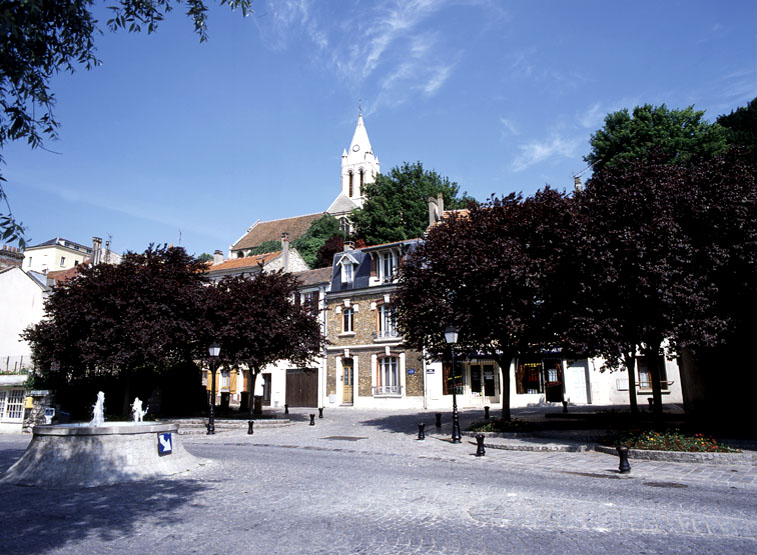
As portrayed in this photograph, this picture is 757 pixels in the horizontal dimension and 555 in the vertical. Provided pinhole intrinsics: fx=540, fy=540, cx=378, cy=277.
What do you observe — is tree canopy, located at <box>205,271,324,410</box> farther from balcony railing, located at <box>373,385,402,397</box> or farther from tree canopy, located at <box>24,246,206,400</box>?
balcony railing, located at <box>373,385,402,397</box>

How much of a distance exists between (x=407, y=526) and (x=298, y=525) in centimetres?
138

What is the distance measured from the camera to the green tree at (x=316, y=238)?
180 feet

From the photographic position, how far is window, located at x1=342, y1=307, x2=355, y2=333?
3391cm

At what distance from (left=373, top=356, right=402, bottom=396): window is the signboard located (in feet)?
70.7

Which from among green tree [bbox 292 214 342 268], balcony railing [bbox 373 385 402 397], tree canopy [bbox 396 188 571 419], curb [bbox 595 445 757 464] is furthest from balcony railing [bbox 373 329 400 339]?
green tree [bbox 292 214 342 268]

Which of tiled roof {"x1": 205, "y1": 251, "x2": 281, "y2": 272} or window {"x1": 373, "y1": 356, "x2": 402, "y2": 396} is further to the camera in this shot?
tiled roof {"x1": 205, "y1": 251, "x2": 281, "y2": 272}

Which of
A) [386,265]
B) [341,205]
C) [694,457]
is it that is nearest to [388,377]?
[386,265]

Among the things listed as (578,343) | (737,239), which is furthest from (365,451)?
(737,239)

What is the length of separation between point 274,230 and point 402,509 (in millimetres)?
72438

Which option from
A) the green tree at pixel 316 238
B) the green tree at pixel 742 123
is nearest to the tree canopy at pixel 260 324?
the green tree at pixel 316 238

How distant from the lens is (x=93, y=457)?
10062mm

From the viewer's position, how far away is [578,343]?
14086 millimetres

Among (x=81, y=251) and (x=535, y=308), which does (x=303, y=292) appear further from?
(x=81, y=251)

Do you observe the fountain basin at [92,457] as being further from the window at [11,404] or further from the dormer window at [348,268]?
the dormer window at [348,268]
